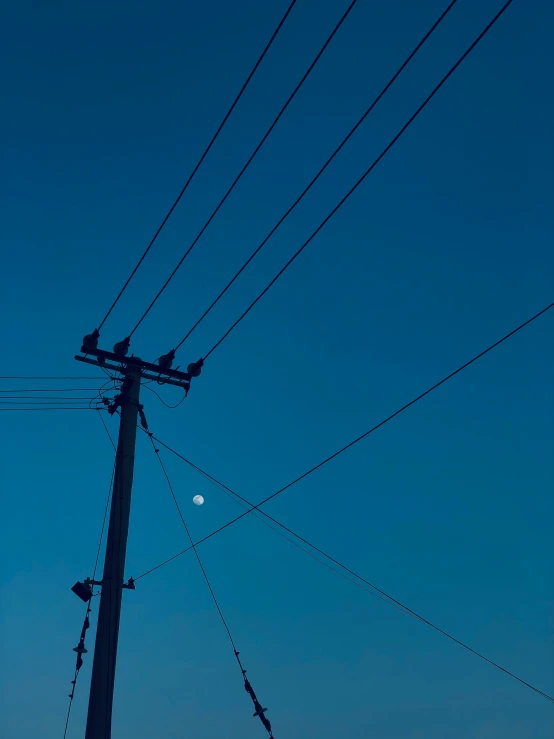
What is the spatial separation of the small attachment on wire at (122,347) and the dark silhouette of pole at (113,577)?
0.48m

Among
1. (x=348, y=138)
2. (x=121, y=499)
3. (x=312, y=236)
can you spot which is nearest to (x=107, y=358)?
(x=121, y=499)

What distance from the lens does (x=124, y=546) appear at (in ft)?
43.2

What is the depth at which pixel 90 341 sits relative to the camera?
1495cm

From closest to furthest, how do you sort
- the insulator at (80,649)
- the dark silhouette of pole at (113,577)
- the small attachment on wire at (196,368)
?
the dark silhouette of pole at (113,577) → the insulator at (80,649) → the small attachment on wire at (196,368)

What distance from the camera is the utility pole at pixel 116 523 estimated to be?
39.2 ft

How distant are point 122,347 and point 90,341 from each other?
2.16 ft

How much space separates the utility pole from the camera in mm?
11945

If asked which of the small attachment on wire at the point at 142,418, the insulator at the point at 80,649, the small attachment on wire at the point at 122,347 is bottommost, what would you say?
the insulator at the point at 80,649

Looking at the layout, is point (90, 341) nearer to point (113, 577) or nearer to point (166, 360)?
point (166, 360)

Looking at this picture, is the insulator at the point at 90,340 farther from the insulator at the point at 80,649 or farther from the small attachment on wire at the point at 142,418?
the insulator at the point at 80,649

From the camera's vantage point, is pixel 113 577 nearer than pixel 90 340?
Yes

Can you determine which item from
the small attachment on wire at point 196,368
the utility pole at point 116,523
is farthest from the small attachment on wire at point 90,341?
the small attachment on wire at point 196,368

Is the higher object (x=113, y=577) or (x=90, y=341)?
(x=90, y=341)

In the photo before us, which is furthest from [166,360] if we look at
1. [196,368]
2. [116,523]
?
[116,523]
